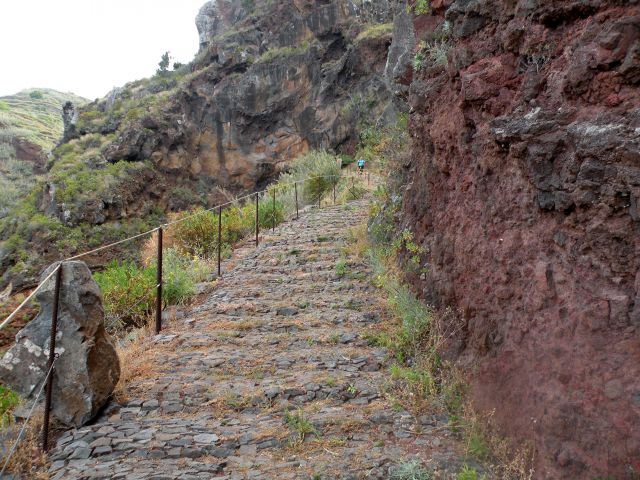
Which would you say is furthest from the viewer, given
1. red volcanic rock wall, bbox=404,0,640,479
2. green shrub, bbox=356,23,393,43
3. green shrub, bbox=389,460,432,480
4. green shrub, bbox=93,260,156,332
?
green shrub, bbox=356,23,393,43

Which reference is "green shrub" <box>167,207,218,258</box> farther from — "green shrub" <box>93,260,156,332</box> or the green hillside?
the green hillside

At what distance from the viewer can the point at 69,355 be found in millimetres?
4355

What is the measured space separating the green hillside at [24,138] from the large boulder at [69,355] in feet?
119

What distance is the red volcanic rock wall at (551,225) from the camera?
284 centimetres

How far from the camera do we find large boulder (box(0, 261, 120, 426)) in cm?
432

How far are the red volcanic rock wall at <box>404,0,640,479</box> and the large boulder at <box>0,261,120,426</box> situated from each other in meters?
3.28

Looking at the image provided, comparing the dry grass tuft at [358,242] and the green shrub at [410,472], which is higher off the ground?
the dry grass tuft at [358,242]

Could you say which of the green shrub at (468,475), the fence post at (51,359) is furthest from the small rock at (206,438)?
the green shrub at (468,475)

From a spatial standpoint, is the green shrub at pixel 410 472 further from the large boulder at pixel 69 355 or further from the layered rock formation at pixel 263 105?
the layered rock formation at pixel 263 105

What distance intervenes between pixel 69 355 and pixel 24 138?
6307 centimetres

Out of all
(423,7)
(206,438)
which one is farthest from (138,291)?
(423,7)

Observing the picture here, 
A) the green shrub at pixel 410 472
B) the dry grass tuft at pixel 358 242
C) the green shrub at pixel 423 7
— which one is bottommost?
the green shrub at pixel 410 472

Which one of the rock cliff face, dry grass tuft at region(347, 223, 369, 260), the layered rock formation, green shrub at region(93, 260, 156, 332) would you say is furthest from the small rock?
the layered rock formation

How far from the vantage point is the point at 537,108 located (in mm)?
3643
